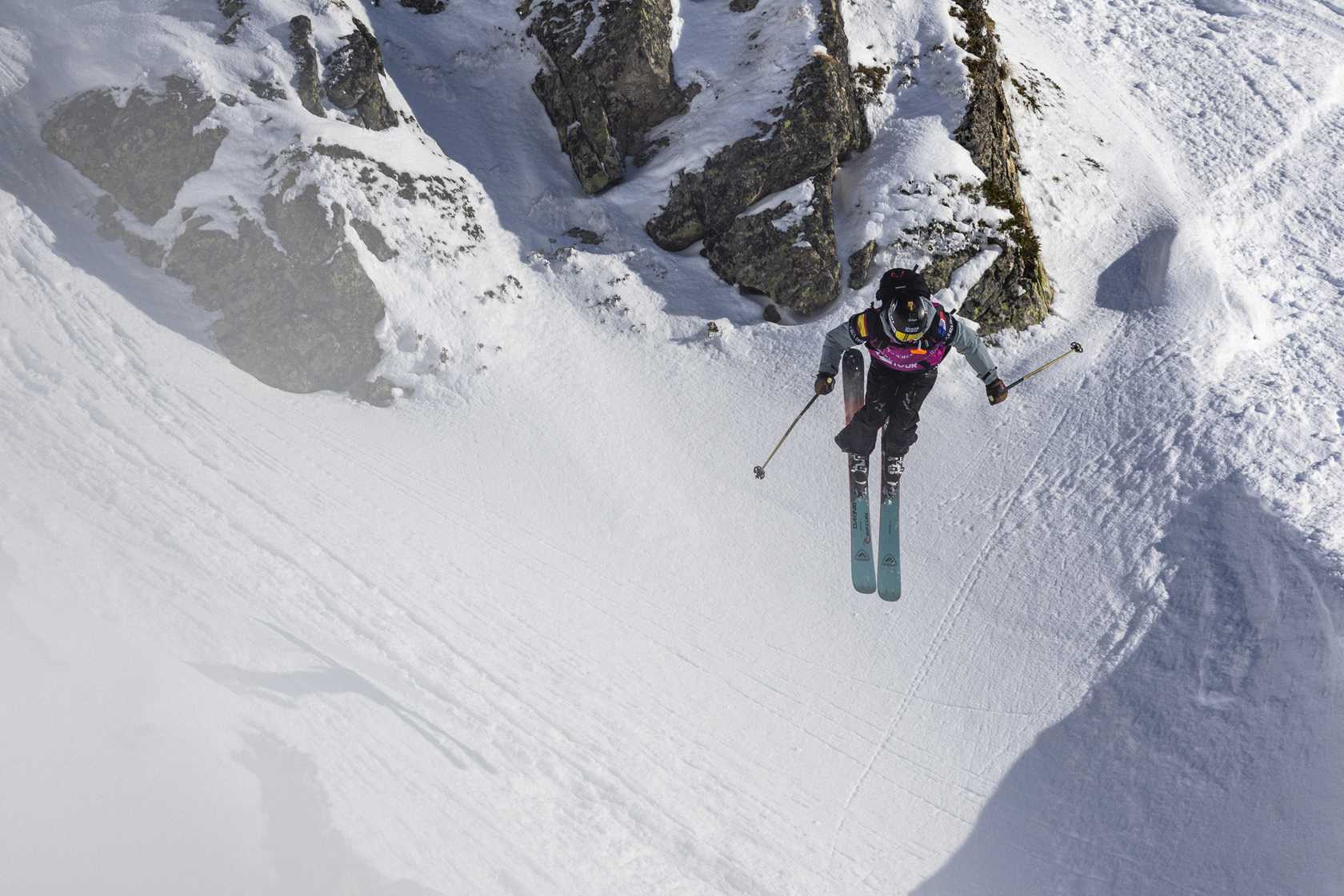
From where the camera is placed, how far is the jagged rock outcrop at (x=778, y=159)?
18.8 metres

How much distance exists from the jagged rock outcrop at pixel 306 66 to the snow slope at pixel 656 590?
294 cm

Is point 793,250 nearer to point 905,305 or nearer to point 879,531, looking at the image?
point 879,531

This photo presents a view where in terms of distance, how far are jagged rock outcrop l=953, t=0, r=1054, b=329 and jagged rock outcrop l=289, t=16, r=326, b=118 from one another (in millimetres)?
12756

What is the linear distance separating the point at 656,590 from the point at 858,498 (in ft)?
16.1

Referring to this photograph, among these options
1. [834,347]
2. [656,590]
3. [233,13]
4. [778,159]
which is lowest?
[656,590]

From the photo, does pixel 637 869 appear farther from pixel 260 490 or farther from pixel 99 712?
pixel 260 490

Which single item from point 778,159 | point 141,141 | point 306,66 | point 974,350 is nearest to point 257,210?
point 141,141

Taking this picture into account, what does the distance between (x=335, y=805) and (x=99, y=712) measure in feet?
10.3

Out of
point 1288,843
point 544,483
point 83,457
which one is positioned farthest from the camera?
point 544,483

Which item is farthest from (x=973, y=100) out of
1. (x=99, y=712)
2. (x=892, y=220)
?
(x=99, y=712)

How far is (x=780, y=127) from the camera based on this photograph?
1888 centimetres

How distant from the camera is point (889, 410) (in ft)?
35.8

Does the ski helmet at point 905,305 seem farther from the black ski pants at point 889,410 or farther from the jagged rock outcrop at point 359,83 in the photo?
the jagged rock outcrop at point 359,83

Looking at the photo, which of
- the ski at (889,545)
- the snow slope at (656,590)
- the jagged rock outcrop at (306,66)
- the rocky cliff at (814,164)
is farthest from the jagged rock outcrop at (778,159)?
the ski at (889,545)
